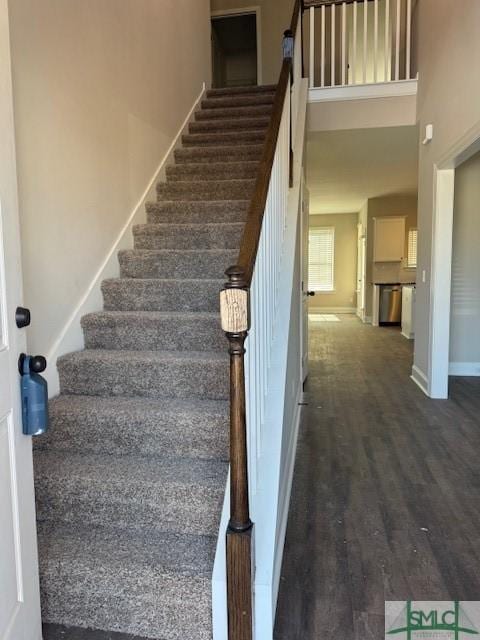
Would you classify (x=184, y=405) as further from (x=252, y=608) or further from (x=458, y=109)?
(x=458, y=109)

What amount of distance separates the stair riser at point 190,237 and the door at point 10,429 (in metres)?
1.86

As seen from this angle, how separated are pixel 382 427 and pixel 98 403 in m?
2.19

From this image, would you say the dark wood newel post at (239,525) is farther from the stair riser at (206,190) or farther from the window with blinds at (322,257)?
the window with blinds at (322,257)

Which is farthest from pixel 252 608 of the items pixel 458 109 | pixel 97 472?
pixel 458 109

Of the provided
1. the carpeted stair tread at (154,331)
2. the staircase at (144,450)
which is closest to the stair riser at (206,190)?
the staircase at (144,450)

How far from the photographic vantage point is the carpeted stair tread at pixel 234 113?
468cm

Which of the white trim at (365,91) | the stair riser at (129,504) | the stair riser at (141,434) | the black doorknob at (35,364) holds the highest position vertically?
the white trim at (365,91)

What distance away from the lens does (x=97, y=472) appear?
71.0 inches

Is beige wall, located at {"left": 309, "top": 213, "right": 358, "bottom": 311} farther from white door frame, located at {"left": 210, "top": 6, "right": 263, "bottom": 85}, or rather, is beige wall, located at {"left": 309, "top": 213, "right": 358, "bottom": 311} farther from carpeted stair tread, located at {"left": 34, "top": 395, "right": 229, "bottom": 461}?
carpeted stair tread, located at {"left": 34, "top": 395, "right": 229, "bottom": 461}

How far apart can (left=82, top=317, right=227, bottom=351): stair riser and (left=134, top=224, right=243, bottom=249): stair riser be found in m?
0.84

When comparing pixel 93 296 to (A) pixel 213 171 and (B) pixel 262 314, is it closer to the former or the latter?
(B) pixel 262 314

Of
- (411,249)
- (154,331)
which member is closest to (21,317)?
(154,331)

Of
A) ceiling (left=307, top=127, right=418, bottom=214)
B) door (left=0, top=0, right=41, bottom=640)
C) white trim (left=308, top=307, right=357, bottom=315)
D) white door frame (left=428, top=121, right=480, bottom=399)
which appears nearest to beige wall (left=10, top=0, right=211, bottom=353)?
door (left=0, top=0, right=41, bottom=640)

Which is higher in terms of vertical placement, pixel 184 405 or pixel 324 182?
pixel 324 182
